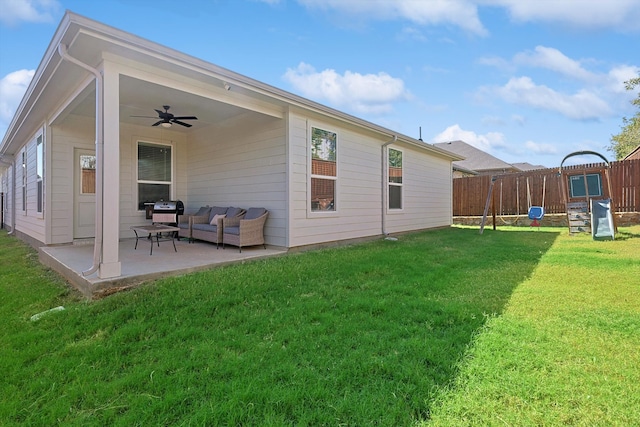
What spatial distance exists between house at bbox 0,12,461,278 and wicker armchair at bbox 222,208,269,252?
19cm

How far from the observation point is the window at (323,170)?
245 inches

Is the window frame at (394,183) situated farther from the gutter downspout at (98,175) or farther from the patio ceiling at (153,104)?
the gutter downspout at (98,175)

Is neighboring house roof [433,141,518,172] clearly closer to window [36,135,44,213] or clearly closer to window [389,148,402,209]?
window [389,148,402,209]

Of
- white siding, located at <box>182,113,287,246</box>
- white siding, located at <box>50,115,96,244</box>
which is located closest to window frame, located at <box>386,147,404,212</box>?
white siding, located at <box>182,113,287,246</box>

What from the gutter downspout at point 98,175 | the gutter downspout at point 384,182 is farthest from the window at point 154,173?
the gutter downspout at point 384,182

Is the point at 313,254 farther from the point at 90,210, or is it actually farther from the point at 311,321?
the point at 90,210

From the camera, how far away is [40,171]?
6.82m

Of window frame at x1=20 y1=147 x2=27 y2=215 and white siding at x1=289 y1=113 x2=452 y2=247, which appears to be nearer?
white siding at x1=289 y1=113 x2=452 y2=247

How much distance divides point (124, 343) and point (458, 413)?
228 cm

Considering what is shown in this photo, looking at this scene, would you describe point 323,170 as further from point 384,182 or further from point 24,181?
point 24,181

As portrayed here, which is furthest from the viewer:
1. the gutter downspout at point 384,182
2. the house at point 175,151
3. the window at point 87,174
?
the gutter downspout at point 384,182

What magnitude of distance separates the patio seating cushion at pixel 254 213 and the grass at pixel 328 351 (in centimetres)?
195

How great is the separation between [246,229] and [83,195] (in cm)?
382

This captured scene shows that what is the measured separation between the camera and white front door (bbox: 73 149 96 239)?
664cm
